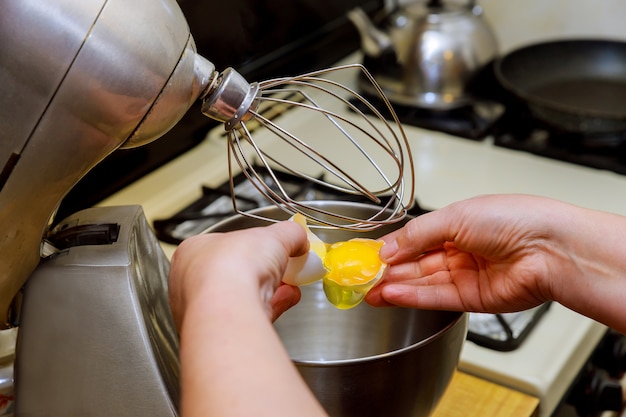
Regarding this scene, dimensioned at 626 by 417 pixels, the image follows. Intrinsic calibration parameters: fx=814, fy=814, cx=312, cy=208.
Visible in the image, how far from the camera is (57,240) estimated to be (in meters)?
0.63

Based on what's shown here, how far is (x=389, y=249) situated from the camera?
0.72m

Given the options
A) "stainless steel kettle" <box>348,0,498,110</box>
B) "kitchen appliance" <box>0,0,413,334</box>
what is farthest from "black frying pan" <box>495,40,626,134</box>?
"kitchen appliance" <box>0,0,413,334</box>

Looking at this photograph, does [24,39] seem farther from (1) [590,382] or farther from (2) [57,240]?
(1) [590,382]

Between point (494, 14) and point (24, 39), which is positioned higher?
point (24, 39)

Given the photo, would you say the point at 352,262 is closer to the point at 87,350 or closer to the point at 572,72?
the point at 87,350

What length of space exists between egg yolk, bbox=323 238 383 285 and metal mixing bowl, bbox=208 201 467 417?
4 cm

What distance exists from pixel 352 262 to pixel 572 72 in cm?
91

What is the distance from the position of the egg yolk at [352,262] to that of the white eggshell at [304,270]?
1cm

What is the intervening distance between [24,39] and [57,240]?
19 centimetres

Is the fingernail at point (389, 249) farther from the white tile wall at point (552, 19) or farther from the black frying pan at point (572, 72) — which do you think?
the white tile wall at point (552, 19)

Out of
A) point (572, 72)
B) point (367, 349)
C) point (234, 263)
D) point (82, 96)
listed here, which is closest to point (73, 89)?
point (82, 96)

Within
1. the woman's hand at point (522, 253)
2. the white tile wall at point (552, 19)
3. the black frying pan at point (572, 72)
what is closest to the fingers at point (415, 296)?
the woman's hand at point (522, 253)

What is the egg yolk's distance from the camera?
2.22 ft

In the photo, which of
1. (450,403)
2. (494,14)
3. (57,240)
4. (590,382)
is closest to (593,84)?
(494,14)
